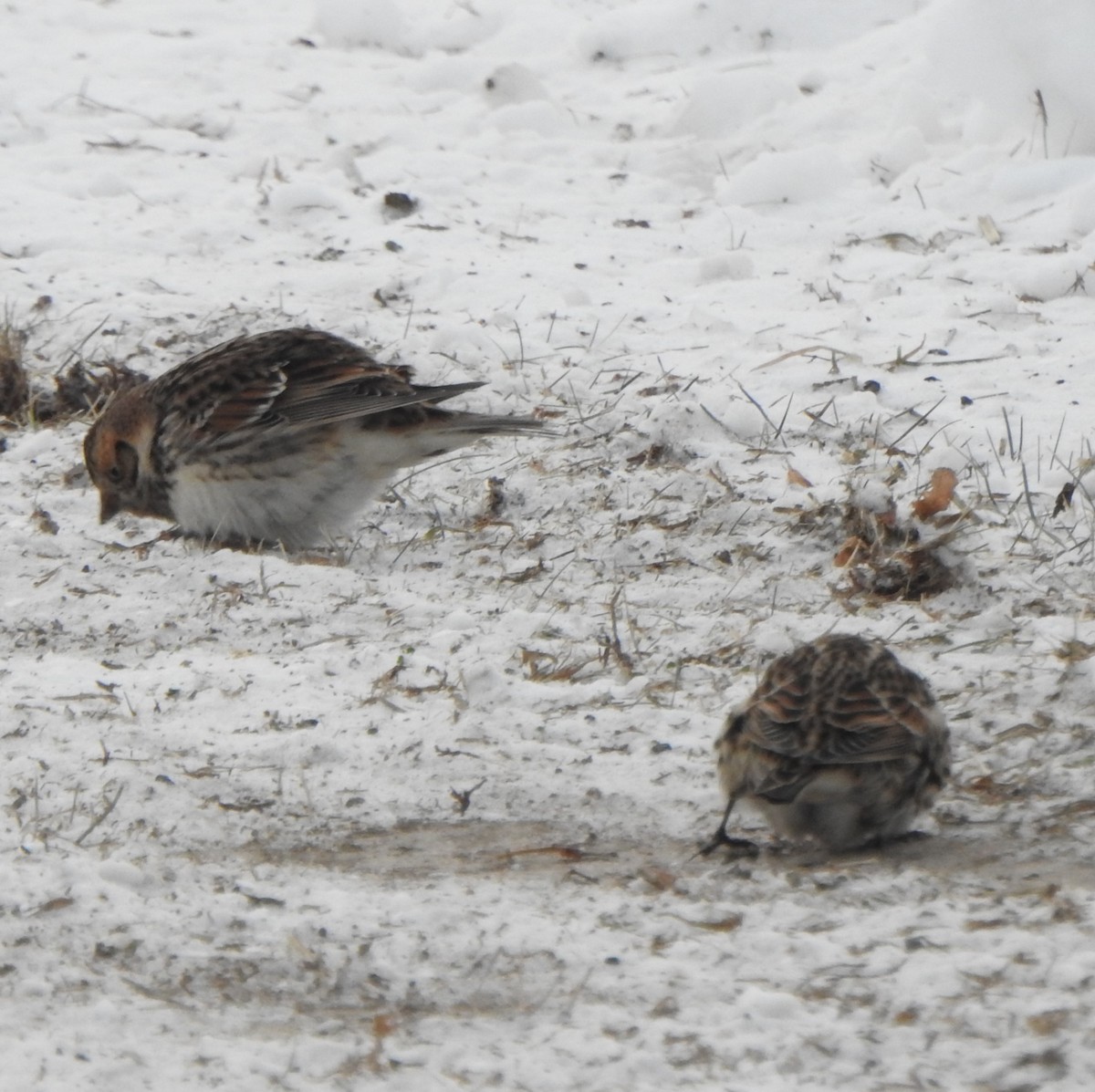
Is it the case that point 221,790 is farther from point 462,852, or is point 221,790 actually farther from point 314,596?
A: point 314,596

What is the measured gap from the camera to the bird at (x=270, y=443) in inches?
251

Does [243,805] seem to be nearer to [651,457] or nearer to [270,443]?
[270,443]

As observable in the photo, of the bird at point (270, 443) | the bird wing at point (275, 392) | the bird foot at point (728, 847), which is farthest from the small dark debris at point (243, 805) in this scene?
the bird wing at point (275, 392)

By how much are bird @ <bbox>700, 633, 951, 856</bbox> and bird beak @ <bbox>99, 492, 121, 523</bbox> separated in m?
2.97

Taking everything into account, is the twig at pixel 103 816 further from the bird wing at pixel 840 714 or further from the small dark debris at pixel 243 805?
the bird wing at pixel 840 714

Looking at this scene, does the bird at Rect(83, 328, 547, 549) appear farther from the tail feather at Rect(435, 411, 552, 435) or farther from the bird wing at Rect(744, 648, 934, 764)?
the bird wing at Rect(744, 648, 934, 764)

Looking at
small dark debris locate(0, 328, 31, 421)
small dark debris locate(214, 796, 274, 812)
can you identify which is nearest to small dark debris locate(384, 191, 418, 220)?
small dark debris locate(0, 328, 31, 421)

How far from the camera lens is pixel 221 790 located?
14.1 feet

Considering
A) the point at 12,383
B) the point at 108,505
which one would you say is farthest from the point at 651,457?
the point at 12,383

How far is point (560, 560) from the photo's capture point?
5.95 m

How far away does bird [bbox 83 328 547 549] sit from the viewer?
6387mm

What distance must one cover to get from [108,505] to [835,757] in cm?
331

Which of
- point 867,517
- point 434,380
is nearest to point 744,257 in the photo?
point 434,380

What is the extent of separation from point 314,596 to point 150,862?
1.78 metres
